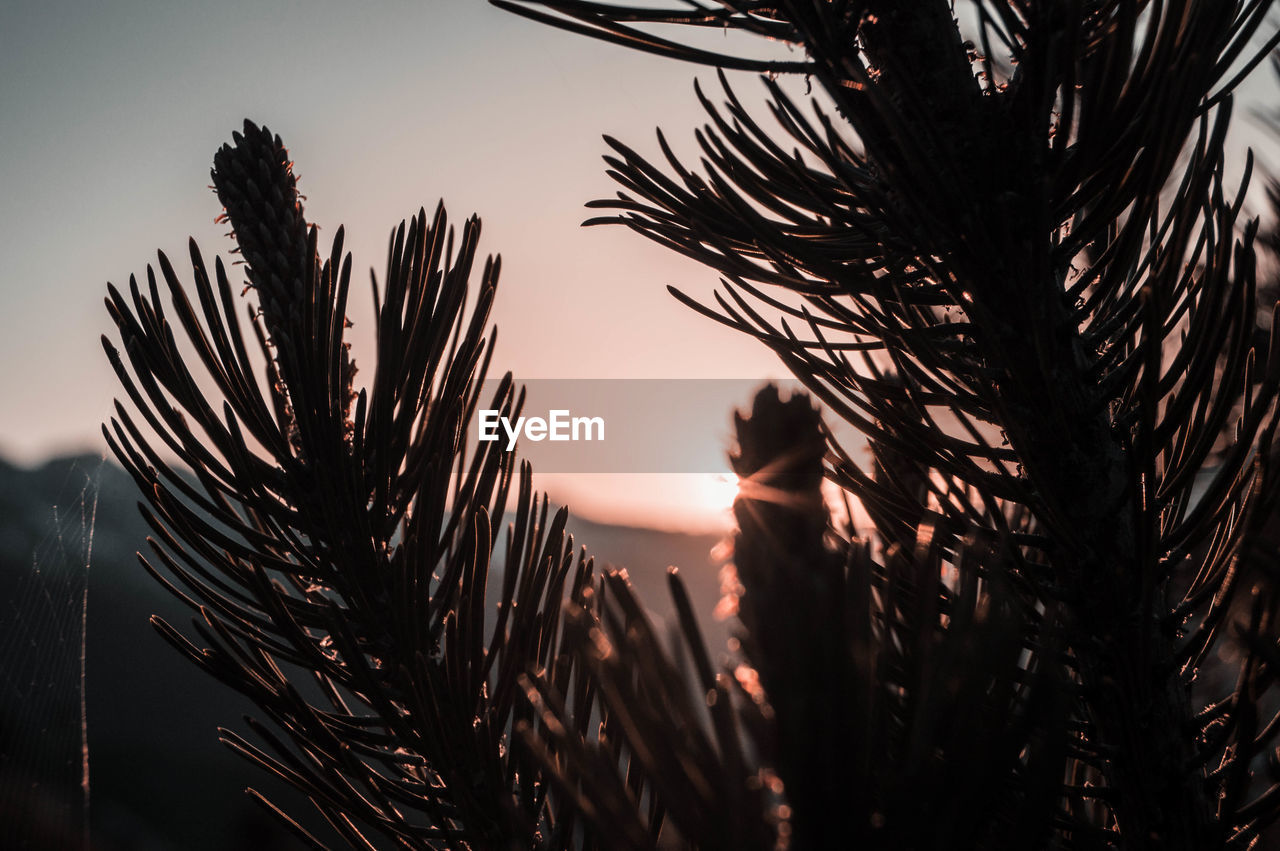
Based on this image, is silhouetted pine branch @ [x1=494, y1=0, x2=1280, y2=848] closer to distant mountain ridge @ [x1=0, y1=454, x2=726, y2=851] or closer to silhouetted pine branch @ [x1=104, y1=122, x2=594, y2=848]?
silhouetted pine branch @ [x1=104, y1=122, x2=594, y2=848]

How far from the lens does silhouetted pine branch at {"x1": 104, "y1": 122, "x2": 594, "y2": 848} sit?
478 millimetres

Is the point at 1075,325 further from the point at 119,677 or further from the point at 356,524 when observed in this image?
the point at 119,677

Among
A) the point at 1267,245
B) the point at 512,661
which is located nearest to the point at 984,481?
the point at 512,661

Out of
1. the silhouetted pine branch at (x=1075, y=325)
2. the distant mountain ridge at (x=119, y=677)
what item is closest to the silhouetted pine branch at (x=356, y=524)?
the silhouetted pine branch at (x=1075, y=325)

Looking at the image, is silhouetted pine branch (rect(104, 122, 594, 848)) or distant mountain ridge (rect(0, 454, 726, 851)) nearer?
silhouetted pine branch (rect(104, 122, 594, 848))

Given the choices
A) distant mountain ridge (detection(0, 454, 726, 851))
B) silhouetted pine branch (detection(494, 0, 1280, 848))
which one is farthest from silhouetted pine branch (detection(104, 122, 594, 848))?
distant mountain ridge (detection(0, 454, 726, 851))

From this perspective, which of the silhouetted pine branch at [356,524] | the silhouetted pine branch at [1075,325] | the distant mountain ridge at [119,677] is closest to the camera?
the silhouetted pine branch at [1075,325]

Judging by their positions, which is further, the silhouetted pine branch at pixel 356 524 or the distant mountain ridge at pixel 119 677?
the distant mountain ridge at pixel 119 677

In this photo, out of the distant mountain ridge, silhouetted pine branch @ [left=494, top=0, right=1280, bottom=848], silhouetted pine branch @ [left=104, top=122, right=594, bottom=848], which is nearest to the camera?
silhouetted pine branch @ [left=494, top=0, right=1280, bottom=848]

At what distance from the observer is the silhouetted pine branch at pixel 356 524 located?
48cm

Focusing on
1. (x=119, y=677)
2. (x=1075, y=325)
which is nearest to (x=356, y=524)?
(x=1075, y=325)

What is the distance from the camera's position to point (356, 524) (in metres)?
0.51

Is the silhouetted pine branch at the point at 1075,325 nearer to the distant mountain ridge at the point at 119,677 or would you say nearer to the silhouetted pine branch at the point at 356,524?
the silhouetted pine branch at the point at 356,524

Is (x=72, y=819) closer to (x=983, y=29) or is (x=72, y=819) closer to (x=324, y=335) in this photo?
(x=324, y=335)
